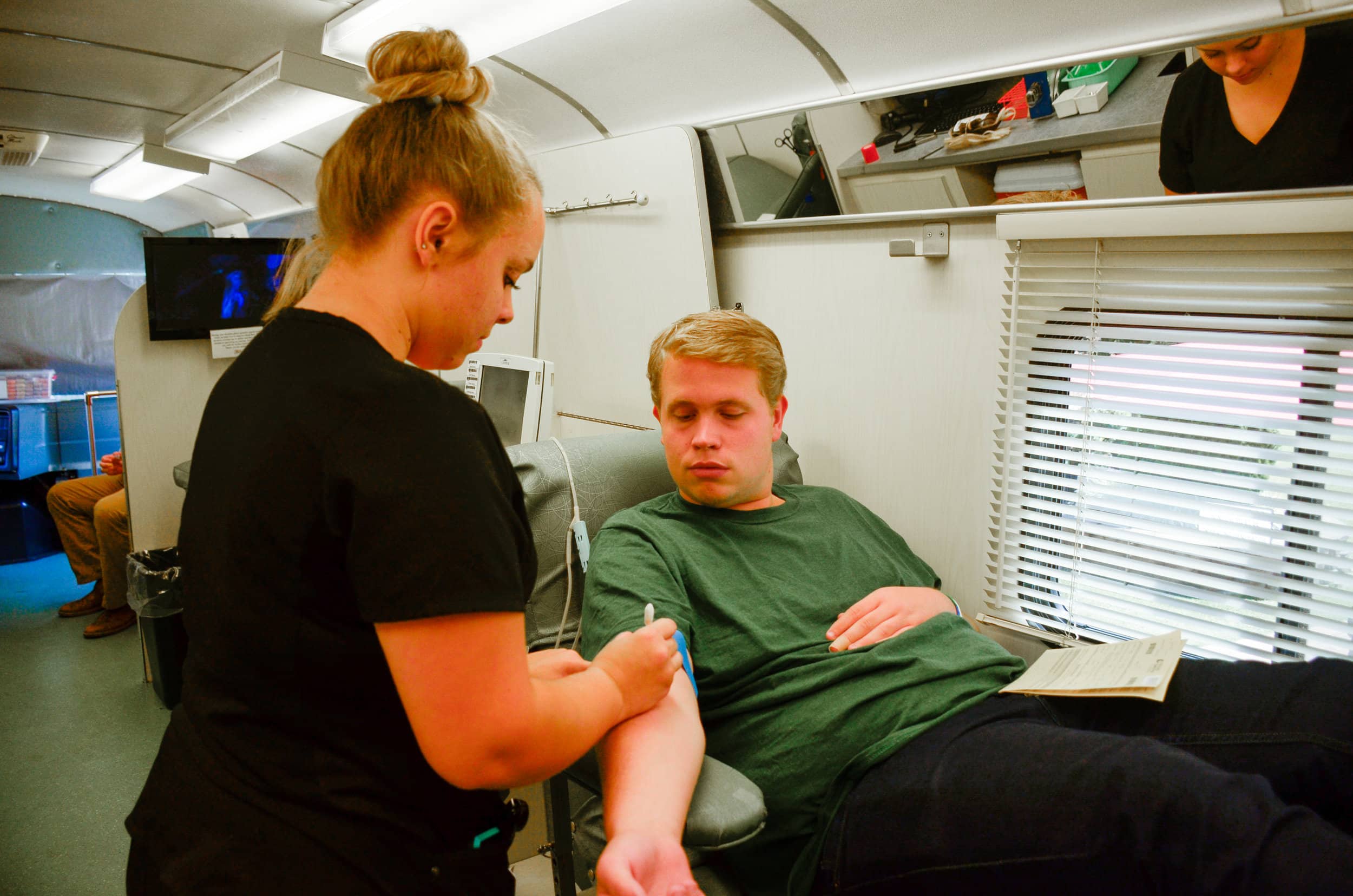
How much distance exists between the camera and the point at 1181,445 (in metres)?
1.79

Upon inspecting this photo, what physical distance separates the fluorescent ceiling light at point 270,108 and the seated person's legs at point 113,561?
2.25m

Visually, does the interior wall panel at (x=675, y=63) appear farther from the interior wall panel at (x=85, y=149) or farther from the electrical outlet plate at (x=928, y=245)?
the interior wall panel at (x=85, y=149)

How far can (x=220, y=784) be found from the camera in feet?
2.74

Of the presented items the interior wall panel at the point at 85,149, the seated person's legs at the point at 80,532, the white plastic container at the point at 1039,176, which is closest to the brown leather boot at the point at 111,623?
the seated person's legs at the point at 80,532

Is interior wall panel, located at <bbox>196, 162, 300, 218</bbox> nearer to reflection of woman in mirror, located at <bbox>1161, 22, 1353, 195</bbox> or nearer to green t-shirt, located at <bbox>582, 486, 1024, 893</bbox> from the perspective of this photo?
green t-shirt, located at <bbox>582, 486, 1024, 893</bbox>

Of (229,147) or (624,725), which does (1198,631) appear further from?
(229,147)

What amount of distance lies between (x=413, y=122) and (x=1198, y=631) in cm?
192

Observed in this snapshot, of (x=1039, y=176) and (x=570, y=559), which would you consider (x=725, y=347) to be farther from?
(x=1039, y=176)

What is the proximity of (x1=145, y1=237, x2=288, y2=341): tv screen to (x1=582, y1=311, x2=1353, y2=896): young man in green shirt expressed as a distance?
2.37 m

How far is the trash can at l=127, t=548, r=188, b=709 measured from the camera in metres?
3.19

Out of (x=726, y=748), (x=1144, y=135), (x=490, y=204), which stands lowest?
(x=726, y=748)

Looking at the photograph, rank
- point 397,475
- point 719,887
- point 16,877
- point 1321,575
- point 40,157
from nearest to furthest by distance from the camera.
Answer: point 397,475 < point 719,887 < point 1321,575 < point 16,877 < point 40,157

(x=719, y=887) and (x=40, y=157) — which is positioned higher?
(x=40, y=157)

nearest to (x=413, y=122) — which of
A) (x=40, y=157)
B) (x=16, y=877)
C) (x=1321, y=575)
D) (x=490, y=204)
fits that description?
(x=490, y=204)
